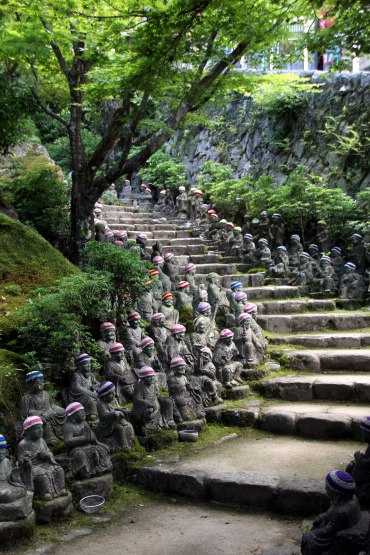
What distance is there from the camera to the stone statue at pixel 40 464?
539 centimetres

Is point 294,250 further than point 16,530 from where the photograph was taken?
Yes

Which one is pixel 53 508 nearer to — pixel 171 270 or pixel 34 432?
pixel 34 432

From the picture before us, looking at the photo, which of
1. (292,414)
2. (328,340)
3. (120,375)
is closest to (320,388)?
(292,414)

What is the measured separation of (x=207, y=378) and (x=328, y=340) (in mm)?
3257

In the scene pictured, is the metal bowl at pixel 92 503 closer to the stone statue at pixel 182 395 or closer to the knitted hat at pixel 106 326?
the stone statue at pixel 182 395

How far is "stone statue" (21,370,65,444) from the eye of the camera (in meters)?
6.37

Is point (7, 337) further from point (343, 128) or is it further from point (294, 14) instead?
point (343, 128)

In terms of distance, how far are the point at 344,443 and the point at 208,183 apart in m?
15.0

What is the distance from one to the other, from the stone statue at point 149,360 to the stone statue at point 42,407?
185cm

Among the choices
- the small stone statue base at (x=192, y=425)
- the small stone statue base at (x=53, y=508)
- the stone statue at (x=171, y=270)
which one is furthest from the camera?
the stone statue at (x=171, y=270)

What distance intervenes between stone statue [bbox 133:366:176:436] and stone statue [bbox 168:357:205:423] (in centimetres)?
25

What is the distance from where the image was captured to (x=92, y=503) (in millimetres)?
5699

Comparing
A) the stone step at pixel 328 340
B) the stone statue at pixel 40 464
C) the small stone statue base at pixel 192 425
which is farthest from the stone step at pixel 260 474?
the stone step at pixel 328 340

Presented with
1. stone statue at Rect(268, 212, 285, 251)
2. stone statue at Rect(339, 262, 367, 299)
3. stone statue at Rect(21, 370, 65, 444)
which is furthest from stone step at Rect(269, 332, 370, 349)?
stone statue at Rect(268, 212, 285, 251)
